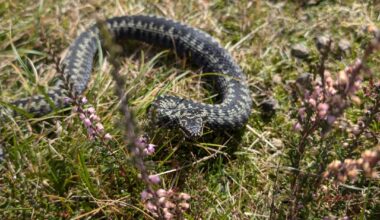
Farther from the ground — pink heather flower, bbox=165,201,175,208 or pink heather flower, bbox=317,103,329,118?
pink heather flower, bbox=317,103,329,118

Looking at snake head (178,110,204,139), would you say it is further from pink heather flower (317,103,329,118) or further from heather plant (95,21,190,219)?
pink heather flower (317,103,329,118)

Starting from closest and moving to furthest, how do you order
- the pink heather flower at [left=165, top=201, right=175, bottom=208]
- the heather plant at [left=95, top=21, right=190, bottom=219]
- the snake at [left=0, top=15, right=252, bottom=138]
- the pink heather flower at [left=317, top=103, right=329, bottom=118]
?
the heather plant at [left=95, top=21, right=190, bottom=219] < the pink heather flower at [left=317, top=103, right=329, bottom=118] < the pink heather flower at [left=165, top=201, right=175, bottom=208] < the snake at [left=0, top=15, right=252, bottom=138]

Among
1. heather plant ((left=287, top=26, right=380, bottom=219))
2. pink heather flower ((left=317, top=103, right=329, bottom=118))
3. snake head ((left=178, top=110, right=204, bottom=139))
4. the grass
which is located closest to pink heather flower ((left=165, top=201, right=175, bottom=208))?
the grass

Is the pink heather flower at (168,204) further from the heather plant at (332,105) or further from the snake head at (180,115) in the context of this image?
the snake head at (180,115)

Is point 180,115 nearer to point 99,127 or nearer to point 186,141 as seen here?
point 186,141

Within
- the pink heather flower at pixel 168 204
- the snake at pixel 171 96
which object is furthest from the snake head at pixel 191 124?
the pink heather flower at pixel 168 204

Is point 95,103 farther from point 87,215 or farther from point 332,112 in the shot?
point 332,112
